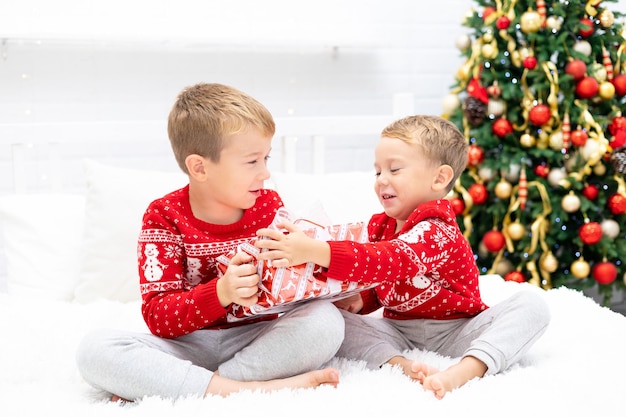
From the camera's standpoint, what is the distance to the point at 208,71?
8.76 ft

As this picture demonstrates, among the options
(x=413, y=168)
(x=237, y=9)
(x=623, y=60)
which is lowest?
(x=413, y=168)

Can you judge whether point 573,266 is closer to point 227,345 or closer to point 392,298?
point 392,298

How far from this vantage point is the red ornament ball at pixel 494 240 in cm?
251

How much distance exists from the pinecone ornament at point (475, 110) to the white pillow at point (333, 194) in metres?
0.70

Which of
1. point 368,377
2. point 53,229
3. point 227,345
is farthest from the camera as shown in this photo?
point 53,229

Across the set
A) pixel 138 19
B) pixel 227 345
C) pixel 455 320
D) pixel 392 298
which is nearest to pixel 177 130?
pixel 227 345

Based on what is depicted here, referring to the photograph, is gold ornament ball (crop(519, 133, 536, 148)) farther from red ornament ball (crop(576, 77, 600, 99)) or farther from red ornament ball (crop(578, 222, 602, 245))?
red ornament ball (crop(578, 222, 602, 245))

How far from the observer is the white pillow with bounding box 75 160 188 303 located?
1790 millimetres

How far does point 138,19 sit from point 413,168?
149cm

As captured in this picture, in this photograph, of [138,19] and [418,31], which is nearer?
[138,19]

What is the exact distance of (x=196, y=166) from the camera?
131 centimetres

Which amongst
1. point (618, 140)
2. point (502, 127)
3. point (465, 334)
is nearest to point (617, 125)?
point (618, 140)

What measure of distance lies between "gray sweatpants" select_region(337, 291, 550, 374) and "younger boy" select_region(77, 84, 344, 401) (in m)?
0.11

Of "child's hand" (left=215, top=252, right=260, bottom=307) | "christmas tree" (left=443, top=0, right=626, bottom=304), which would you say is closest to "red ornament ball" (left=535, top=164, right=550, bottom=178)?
"christmas tree" (left=443, top=0, right=626, bottom=304)
